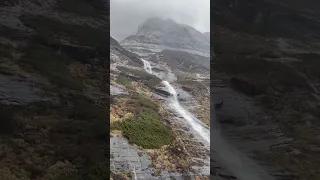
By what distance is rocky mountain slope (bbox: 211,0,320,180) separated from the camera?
29.1 feet

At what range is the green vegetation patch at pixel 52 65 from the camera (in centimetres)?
813

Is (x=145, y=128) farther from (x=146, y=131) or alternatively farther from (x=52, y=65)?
(x=52, y=65)

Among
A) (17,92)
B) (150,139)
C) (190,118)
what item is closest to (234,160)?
(17,92)

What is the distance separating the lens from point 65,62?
846cm

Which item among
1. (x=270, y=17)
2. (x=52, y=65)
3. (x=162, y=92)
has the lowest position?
(x=162, y=92)

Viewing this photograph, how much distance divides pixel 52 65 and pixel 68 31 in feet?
3.22

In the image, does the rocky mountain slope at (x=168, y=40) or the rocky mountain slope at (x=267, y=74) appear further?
the rocky mountain slope at (x=168, y=40)

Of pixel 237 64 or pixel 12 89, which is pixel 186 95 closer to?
pixel 237 64

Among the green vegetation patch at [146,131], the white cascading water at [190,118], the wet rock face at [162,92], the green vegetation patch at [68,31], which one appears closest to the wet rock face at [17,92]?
the green vegetation patch at [68,31]

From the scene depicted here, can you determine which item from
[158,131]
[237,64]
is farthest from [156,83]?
[237,64]

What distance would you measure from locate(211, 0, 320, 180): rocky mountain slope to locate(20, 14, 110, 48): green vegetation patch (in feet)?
10.3

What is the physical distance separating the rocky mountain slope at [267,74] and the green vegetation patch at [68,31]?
313cm

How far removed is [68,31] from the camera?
8.55 m

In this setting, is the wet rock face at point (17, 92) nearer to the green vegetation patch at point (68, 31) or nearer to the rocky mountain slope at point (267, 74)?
the green vegetation patch at point (68, 31)
